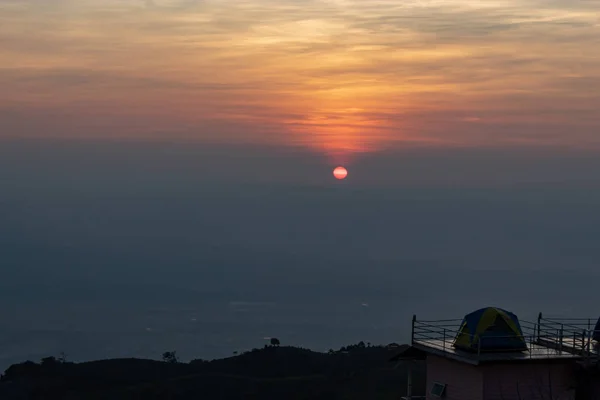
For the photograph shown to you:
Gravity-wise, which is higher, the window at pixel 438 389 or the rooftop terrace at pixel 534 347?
the rooftop terrace at pixel 534 347

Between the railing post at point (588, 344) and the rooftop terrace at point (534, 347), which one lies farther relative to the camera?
the railing post at point (588, 344)

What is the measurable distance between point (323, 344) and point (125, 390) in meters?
138

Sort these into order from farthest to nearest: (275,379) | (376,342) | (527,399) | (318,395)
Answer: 1. (376,342)
2. (275,379)
3. (318,395)
4. (527,399)

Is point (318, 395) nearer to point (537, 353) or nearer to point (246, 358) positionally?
point (246, 358)

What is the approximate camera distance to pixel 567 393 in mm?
31031

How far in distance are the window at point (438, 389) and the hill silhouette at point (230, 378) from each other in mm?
23985

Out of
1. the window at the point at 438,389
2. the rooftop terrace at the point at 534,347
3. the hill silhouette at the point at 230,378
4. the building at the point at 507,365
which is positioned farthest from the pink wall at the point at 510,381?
the hill silhouette at the point at 230,378

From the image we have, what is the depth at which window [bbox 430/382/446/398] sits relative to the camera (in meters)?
31.8

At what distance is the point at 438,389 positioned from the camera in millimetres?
32000

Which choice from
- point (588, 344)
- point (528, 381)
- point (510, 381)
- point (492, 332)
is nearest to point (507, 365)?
point (510, 381)

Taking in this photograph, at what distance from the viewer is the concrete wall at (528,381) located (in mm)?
30094

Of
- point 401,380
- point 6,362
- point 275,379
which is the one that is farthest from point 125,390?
point 6,362

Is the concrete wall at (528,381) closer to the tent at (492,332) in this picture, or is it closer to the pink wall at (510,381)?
the pink wall at (510,381)

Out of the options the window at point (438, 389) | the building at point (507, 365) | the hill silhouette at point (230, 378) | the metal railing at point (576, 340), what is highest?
the hill silhouette at point (230, 378)
